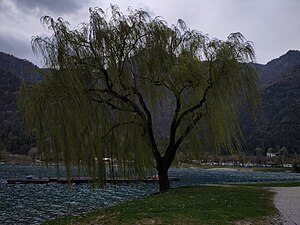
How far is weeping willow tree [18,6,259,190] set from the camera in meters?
A: 17.7

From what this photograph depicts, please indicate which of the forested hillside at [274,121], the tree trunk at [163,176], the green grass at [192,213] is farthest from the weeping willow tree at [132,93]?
the forested hillside at [274,121]

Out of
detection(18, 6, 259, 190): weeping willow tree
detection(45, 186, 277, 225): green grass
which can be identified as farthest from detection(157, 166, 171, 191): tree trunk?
detection(45, 186, 277, 225): green grass

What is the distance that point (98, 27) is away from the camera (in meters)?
18.7

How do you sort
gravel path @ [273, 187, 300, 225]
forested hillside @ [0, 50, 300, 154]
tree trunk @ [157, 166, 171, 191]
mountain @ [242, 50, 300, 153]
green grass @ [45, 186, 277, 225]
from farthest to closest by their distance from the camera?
mountain @ [242, 50, 300, 153]
forested hillside @ [0, 50, 300, 154]
tree trunk @ [157, 166, 171, 191]
gravel path @ [273, 187, 300, 225]
green grass @ [45, 186, 277, 225]

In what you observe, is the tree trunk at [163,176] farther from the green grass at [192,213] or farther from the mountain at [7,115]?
the mountain at [7,115]

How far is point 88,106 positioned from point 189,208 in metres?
7.50

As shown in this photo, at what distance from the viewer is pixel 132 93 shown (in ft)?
65.3

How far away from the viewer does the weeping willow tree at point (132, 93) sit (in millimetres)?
17703

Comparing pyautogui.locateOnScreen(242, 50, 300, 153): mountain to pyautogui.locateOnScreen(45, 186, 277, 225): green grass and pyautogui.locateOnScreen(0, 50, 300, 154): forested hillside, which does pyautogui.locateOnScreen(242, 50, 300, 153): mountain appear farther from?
pyautogui.locateOnScreen(45, 186, 277, 225): green grass

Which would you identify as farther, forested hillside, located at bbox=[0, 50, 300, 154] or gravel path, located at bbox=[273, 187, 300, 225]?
forested hillside, located at bbox=[0, 50, 300, 154]

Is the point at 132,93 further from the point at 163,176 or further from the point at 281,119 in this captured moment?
the point at 281,119

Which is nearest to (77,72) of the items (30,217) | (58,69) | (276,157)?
(58,69)

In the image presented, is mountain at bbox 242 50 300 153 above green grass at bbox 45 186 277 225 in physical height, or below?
above

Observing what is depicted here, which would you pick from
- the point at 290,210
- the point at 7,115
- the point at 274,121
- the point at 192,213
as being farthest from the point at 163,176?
the point at 274,121
